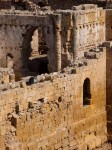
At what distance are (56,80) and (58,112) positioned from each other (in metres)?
1.08

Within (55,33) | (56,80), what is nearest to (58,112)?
(56,80)

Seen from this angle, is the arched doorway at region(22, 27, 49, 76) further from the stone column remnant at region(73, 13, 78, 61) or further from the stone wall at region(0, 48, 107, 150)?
the stone wall at region(0, 48, 107, 150)

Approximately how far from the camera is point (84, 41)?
3419cm

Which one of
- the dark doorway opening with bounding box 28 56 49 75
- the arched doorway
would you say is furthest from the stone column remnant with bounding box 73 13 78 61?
the dark doorway opening with bounding box 28 56 49 75

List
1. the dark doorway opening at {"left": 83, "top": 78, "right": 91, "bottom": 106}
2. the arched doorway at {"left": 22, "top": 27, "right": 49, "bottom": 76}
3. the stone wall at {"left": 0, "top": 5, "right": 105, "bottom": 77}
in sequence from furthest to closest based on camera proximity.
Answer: the arched doorway at {"left": 22, "top": 27, "right": 49, "bottom": 76} < the stone wall at {"left": 0, "top": 5, "right": 105, "bottom": 77} < the dark doorway opening at {"left": 83, "top": 78, "right": 91, "bottom": 106}

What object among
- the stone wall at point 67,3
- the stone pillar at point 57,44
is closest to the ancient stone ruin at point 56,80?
the stone pillar at point 57,44

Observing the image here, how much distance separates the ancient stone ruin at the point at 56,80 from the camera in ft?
75.3

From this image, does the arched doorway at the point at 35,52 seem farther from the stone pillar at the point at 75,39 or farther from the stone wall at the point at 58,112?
the stone wall at the point at 58,112

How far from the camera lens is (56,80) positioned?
80.6 feet

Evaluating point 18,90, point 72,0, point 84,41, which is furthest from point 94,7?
point 18,90

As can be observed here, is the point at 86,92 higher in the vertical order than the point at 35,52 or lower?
higher

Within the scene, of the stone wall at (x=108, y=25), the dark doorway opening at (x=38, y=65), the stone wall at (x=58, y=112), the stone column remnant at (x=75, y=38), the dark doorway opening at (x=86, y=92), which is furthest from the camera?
the dark doorway opening at (x=38, y=65)

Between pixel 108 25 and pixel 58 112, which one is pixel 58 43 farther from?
pixel 58 112

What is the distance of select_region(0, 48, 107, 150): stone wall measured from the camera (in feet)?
73.9
